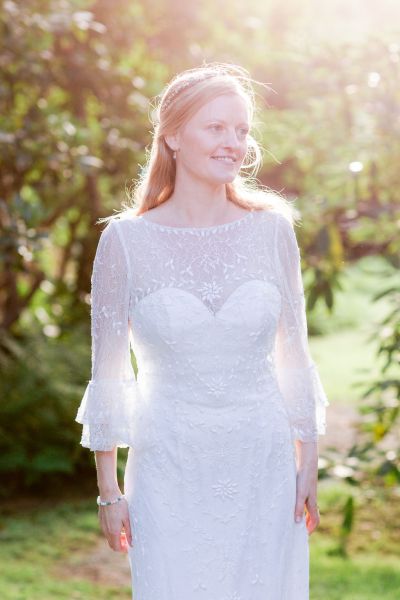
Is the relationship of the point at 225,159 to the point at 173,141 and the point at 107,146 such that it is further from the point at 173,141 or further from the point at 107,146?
the point at 107,146

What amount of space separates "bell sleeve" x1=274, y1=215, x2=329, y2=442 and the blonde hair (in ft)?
0.39

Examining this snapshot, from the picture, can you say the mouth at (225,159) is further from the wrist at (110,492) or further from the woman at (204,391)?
the wrist at (110,492)

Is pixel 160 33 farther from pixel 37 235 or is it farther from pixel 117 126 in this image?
pixel 37 235

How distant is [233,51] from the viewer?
8.35 meters

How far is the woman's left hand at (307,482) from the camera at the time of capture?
2834mm

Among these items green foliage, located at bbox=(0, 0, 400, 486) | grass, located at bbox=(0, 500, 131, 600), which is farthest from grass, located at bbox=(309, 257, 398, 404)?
grass, located at bbox=(0, 500, 131, 600)

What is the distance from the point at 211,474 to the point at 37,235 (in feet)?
9.47

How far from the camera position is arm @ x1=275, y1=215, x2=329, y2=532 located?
9.37ft

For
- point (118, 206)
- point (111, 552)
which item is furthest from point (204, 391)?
point (118, 206)

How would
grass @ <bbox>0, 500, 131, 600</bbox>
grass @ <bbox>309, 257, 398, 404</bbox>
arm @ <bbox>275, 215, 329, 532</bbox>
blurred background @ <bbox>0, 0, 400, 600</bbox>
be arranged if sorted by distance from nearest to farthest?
arm @ <bbox>275, 215, 329, 532</bbox>
blurred background @ <bbox>0, 0, 400, 600</bbox>
grass @ <bbox>0, 500, 131, 600</bbox>
grass @ <bbox>309, 257, 398, 404</bbox>

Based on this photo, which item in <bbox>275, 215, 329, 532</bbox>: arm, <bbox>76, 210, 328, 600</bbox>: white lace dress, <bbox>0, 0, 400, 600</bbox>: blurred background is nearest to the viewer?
<bbox>76, 210, 328, 600</bbox>: white lace dress

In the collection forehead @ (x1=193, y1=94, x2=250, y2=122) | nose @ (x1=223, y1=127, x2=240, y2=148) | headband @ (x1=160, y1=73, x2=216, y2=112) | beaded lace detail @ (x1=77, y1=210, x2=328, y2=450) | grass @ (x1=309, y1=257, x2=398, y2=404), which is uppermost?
headband @ (x1=160, y1=73, x2=216, y2=112)

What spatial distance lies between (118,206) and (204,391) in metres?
5.22

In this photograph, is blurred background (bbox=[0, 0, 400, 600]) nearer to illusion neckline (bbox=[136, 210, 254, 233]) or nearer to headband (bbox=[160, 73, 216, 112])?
illusion neckline (bbox=[136, 210, 254, 233])
